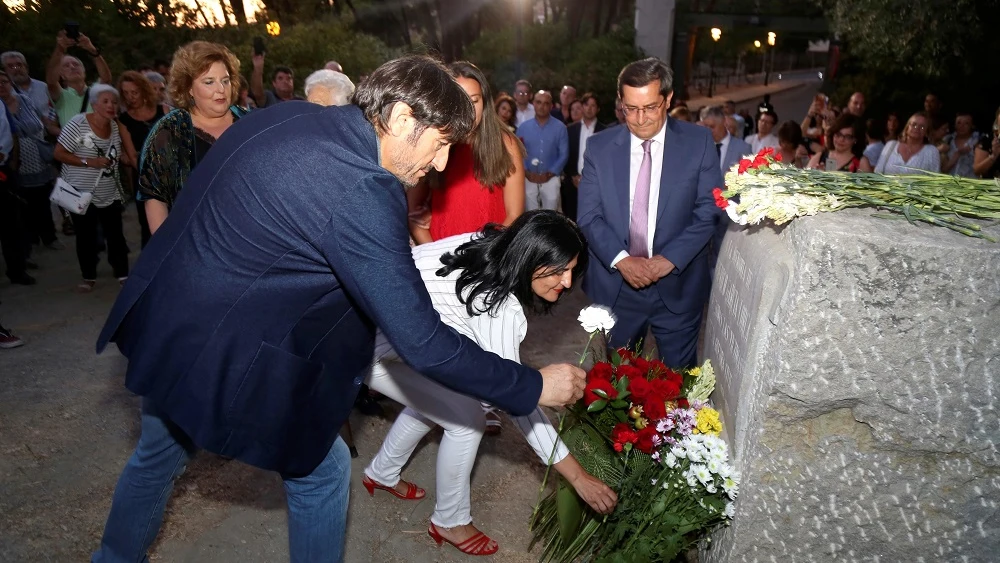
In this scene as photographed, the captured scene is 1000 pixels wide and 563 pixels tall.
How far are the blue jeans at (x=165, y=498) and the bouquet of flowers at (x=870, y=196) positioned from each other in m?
1.58

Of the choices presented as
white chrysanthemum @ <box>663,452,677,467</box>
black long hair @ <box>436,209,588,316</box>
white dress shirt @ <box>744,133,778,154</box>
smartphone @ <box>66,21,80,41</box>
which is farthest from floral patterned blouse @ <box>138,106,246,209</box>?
white dress shirt @ <box>744,133,778,154</box>

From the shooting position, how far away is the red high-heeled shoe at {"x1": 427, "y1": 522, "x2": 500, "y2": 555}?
3135 millimetres

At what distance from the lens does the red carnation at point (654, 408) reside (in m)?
2.56

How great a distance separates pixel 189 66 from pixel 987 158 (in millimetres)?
7114

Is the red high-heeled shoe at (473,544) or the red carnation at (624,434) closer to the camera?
the red carnation at (624,434)

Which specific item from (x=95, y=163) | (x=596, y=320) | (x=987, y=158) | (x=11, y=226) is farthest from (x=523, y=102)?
(x=596, y=320)

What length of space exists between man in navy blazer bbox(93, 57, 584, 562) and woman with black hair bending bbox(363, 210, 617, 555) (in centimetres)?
46

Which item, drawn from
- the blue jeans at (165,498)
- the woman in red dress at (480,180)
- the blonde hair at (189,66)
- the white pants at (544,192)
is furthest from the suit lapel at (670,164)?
the white pants at (544,192)

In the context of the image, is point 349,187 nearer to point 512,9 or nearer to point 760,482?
point 760,482

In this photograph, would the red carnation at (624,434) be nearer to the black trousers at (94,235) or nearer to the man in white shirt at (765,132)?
the black trousers at (94,235)

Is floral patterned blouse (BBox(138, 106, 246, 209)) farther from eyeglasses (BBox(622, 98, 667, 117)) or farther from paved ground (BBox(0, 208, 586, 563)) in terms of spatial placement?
eyeglasses (BBox(622, 98, 667, 117))

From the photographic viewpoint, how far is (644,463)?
9.03 ft

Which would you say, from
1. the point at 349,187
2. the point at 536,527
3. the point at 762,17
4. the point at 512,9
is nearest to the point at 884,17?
the point at 762,17

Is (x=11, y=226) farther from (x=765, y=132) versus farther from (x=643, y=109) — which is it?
(x=765, y=132)
